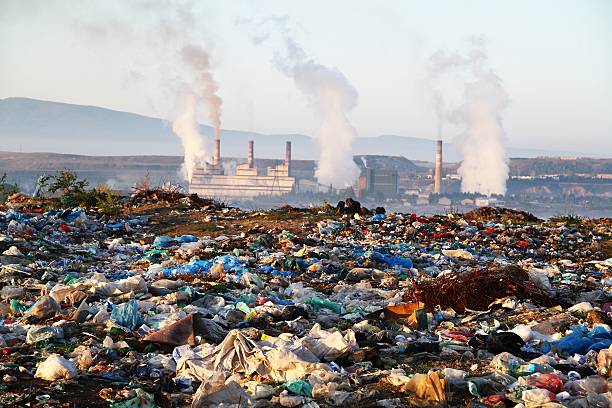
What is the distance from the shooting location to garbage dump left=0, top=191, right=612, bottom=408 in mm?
3434

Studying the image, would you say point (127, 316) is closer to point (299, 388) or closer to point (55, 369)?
point (55, 369)

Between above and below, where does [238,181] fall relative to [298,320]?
A: below

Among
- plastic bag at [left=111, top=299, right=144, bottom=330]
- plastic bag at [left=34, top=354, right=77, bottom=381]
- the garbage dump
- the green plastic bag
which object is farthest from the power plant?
plastic bag at [left=34, top=354, right=77, bottom=381]

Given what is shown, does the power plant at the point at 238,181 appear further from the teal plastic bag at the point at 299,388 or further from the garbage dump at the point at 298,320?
the teal plastic bag at the point at 299,388

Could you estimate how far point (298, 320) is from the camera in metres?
5.04

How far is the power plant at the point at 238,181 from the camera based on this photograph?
75.8m

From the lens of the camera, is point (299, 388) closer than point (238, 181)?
Yes

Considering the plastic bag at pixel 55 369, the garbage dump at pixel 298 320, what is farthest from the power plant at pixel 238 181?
the plastic bag at pixel 55 369

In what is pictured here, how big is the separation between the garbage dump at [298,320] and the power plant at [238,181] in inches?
2563

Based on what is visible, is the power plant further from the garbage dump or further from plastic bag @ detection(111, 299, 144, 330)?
plastic bag @ detection(111, 299, 144, 330)

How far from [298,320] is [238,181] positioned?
74.5 m

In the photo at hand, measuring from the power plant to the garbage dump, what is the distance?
6509 centimetres

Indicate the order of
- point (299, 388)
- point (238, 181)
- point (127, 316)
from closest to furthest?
1. point (299, 388)
2. point (127, 316)
3. point (238, 181)

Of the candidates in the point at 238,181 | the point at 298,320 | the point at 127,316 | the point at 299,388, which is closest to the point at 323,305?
the point at 298,320
